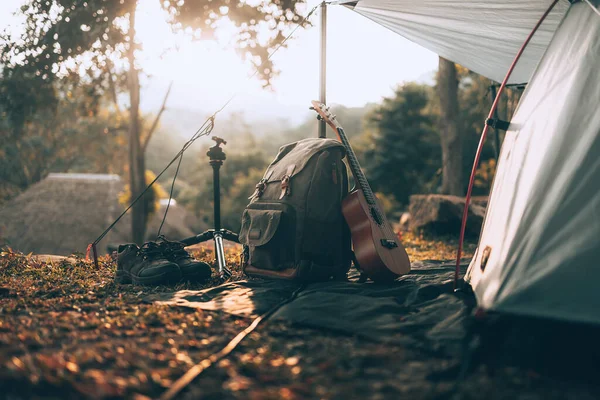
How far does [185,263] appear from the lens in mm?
3785

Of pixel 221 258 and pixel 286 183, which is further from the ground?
pixel 286 183

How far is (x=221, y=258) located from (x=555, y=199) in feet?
8.23

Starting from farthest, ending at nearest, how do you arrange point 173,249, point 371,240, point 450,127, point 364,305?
1. point 450,127
2. point 173,249
3. point 371,240
4. point 364,305

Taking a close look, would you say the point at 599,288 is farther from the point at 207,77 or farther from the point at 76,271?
the point at 207,77

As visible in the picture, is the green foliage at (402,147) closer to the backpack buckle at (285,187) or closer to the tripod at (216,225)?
the tripod at (216,225)

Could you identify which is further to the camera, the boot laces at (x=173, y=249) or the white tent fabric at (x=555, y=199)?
the boot laces at (x=173, y=249)

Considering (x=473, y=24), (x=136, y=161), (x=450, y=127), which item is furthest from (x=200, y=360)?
(x=136, y=161)

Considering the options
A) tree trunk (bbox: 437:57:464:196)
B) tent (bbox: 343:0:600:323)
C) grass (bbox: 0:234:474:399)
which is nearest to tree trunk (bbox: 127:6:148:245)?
tree trunk (bbox: 437:57:464:196)

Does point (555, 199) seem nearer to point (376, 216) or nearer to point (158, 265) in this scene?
point (376, 216)

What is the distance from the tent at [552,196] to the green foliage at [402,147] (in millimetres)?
15053

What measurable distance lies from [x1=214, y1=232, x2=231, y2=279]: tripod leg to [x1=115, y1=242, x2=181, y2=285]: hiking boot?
1.31ft

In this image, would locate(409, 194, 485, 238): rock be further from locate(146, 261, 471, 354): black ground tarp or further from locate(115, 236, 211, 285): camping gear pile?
locate(115, 236, 211, 285): camping gear pile

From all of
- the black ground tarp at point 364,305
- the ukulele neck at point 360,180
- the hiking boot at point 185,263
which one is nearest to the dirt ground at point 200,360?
the black ground tarp at point 364,305

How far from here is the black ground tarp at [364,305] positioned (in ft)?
7.99
